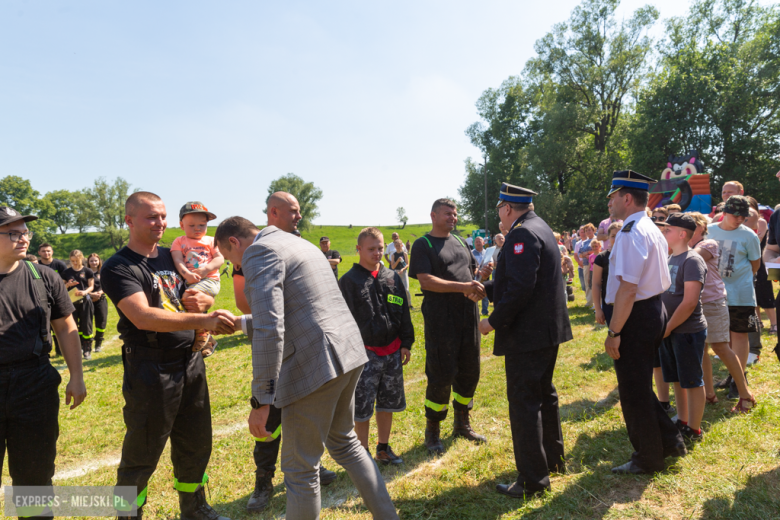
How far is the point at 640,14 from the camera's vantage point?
115 feet

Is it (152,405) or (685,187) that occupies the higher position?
(685,187)

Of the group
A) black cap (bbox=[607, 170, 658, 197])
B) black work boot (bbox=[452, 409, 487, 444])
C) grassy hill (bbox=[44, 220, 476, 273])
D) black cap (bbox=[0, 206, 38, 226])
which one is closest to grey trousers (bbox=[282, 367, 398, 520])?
black work boot (bbox=[452, 409, 487, 444])

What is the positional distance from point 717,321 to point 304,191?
80.6m

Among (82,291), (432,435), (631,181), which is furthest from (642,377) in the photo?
(82,291)

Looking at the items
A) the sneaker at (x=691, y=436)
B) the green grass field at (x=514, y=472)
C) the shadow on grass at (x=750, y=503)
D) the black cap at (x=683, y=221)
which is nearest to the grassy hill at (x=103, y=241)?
the green grass field at (x=514, y=472)

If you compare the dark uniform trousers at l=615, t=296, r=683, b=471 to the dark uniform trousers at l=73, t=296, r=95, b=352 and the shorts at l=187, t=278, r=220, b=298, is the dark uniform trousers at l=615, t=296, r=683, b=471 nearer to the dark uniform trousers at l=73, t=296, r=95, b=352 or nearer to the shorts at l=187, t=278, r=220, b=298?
the shorts at l=187, t=278, r=220, b=298

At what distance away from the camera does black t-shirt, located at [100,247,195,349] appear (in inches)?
119

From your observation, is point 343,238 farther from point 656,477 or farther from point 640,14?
point 656,477

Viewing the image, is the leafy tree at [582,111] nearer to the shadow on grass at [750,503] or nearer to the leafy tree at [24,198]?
the shadow on grass at [750,503]

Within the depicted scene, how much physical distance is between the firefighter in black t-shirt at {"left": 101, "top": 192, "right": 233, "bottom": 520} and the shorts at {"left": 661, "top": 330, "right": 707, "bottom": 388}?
3927 mm

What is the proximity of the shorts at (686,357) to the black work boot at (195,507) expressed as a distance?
13.6ft

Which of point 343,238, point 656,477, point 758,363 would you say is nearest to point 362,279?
point 656,477

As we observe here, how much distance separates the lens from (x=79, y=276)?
1022cm

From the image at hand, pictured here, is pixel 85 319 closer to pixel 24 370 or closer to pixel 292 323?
pixel 24 370
